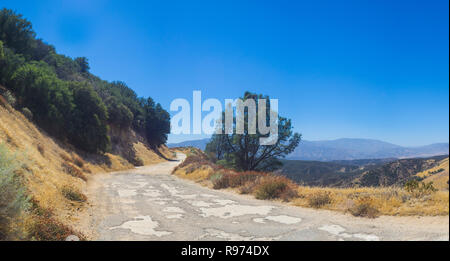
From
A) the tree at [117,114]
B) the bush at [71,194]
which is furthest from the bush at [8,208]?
the tree at [117,114]

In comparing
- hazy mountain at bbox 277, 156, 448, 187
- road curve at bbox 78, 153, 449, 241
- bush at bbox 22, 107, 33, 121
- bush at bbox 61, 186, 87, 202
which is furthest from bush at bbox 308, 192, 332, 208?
bush at bbox 22, 107, 33, 121

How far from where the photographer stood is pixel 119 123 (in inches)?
1805

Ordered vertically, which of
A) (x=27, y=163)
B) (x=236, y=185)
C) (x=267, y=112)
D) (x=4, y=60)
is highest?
(x=4, y=60)

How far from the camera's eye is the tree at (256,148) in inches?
1077

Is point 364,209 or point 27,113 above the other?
point 27,113

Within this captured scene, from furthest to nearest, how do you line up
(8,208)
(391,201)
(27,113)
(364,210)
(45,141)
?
(27,113) → (45,141) → (391,201) → (364,210) → (8,208)

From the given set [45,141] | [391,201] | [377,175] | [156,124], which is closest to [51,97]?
[45,141]

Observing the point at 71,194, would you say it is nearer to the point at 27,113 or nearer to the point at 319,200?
the point at 319,200

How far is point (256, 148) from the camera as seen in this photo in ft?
91.3

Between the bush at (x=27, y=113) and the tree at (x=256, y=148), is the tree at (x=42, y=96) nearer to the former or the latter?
the bush at (x=27, y=113)

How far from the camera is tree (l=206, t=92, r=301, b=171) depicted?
27359mm
